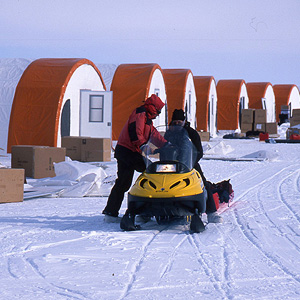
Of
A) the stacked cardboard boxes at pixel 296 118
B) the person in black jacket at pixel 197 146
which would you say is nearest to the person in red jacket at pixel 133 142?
the person in black jacket at pixel 197 146

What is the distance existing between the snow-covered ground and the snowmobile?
0.23 meters

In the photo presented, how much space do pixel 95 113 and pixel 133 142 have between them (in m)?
12.8

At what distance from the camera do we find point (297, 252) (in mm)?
5336

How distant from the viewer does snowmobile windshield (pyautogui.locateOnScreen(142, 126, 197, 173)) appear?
6430mm

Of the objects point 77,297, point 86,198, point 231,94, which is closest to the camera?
point 77,297

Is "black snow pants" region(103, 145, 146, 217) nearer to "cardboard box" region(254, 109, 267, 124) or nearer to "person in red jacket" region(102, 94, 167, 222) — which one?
"person in red jacket" region(102, 94, 167, 222)

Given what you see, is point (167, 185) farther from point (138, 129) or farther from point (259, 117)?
point (259, 117)

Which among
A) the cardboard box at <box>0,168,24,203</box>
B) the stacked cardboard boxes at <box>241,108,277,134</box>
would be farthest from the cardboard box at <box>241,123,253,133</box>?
the cardboard box at <box>0,168,24,203</box>

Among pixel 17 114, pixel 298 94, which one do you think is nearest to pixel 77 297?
pixel 17 114

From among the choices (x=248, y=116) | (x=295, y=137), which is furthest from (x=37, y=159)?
(x=248, y=116)

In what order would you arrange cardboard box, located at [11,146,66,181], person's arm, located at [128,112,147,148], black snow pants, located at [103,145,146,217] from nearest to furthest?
person's arm, located at [128,112,147,148] → black snow pants, located at [103,145,146,217] → cardboard box, located at [11,146,66,181]

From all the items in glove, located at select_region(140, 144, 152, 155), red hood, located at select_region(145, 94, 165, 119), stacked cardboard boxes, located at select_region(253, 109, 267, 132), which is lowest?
stacked cardboard boxes, located at select_region(253, 109, 267, 132)

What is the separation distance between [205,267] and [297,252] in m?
1.09

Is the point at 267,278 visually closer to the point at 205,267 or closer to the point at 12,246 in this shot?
the point at 205,267
